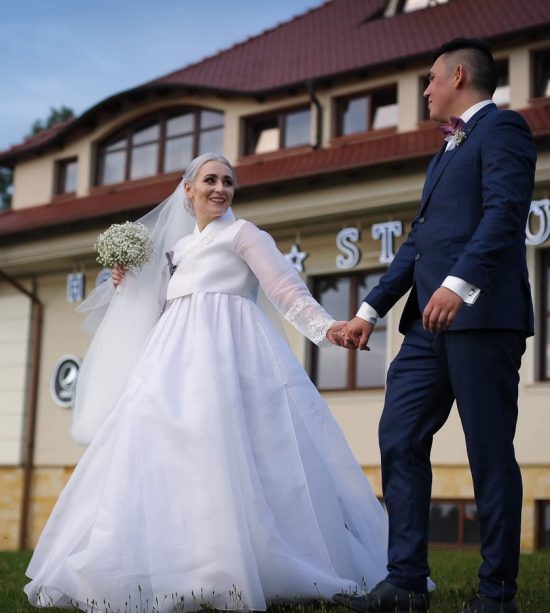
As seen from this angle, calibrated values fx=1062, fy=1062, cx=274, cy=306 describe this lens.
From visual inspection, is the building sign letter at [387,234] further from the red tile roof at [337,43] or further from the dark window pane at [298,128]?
the dark window pane at [298,128]

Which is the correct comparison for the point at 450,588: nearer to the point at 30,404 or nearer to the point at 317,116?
the point at 317,116

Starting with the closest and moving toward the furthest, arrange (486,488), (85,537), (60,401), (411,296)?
(486,488) < (411,296) < (85,537) < (60,401)

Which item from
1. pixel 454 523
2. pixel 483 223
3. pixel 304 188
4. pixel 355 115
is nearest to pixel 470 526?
pixel 454 523

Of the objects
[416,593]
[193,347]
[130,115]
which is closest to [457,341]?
[416,593]

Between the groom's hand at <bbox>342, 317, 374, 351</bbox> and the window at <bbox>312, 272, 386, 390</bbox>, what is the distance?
948 centimetres

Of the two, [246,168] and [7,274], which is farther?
[7,274]

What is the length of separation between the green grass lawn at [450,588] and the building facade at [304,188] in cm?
500

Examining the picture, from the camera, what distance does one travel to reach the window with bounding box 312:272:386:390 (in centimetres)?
1459

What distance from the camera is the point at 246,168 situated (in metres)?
16.5

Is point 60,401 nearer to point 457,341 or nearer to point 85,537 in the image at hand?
point 85,537

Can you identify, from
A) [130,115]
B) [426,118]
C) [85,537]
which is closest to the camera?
[85,537]

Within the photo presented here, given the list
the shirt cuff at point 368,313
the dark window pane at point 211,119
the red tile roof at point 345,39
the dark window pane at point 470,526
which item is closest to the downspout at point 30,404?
the dark window pane at point 211,119

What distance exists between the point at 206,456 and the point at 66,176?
15.7m

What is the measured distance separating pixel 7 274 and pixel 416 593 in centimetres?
1491
